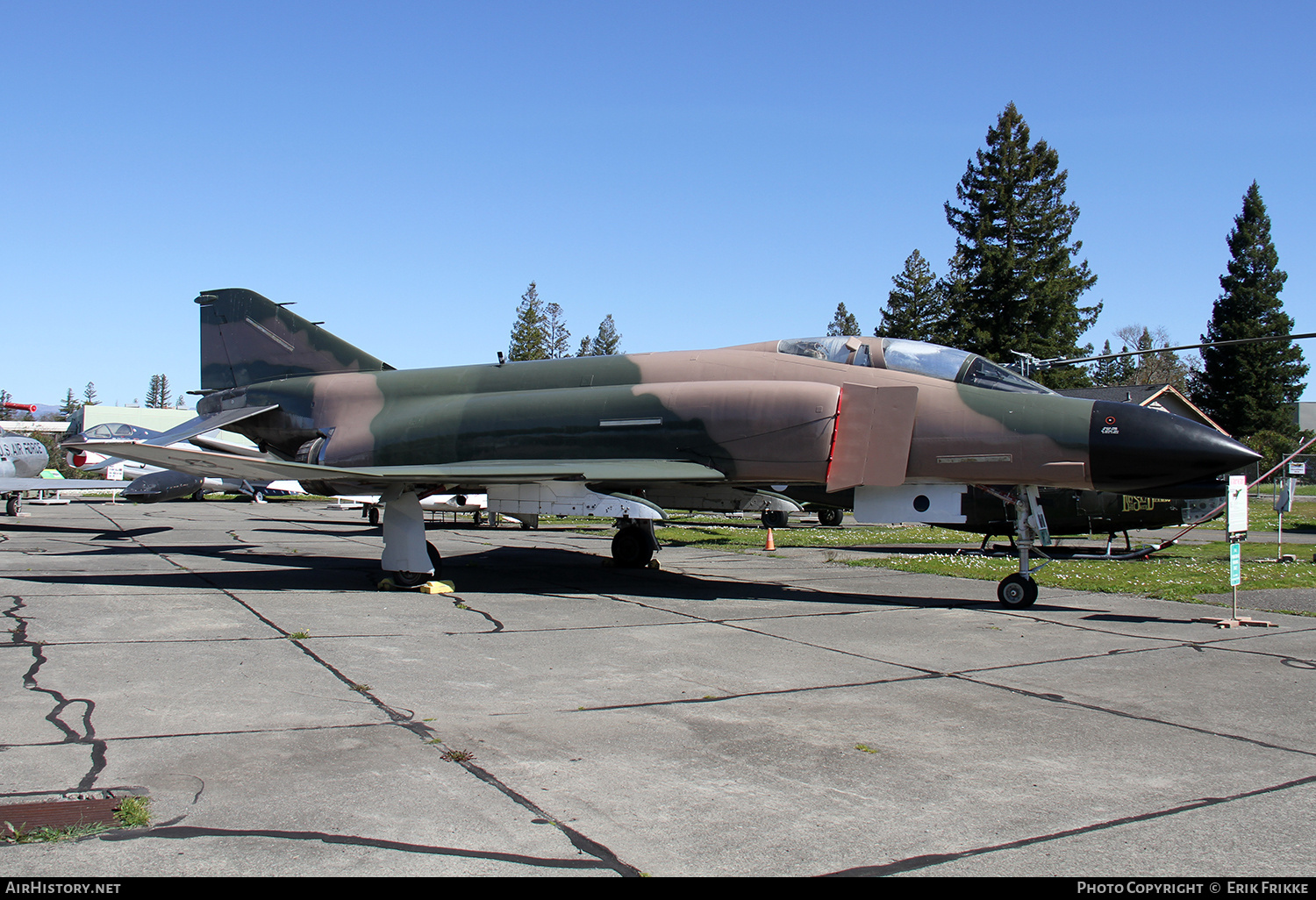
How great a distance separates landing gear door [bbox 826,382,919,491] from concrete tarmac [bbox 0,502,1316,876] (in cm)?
157

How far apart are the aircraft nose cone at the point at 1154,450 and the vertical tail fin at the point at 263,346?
432 inches

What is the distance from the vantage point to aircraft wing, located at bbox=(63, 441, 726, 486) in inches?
431

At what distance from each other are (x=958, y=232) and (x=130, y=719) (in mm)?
51230

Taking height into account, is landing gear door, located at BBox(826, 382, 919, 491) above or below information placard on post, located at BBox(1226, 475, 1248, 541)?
above

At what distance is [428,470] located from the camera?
11453 mm

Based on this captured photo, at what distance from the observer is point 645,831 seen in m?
3.62

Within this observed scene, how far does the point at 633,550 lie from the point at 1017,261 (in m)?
40.3

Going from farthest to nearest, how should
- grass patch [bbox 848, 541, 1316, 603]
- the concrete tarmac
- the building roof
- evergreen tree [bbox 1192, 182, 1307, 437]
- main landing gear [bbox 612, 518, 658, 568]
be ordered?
evergreen tree [bbox 1192, 182, 1307, 437], the building roof, main landing gear [bbox 612, 518, 658, 568], grass patch [bbox 848, 541, 1316, 603], the concrete tarmac

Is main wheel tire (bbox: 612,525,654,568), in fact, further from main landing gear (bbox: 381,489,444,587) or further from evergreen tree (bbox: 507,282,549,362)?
evergreen tree (bbox: 507,282,549,362)

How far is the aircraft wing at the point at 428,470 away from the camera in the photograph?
10945mm

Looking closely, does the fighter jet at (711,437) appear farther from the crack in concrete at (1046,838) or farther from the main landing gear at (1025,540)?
the crack in concrete at (1046,838)

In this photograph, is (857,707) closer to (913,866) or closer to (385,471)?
(913,866)

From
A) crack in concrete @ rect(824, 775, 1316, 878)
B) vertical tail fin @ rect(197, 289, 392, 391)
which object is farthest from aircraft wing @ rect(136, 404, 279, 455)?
crack in concrete @ rect(824, 775, 1316, 878)

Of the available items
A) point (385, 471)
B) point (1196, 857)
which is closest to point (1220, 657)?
point (1196, 857)
